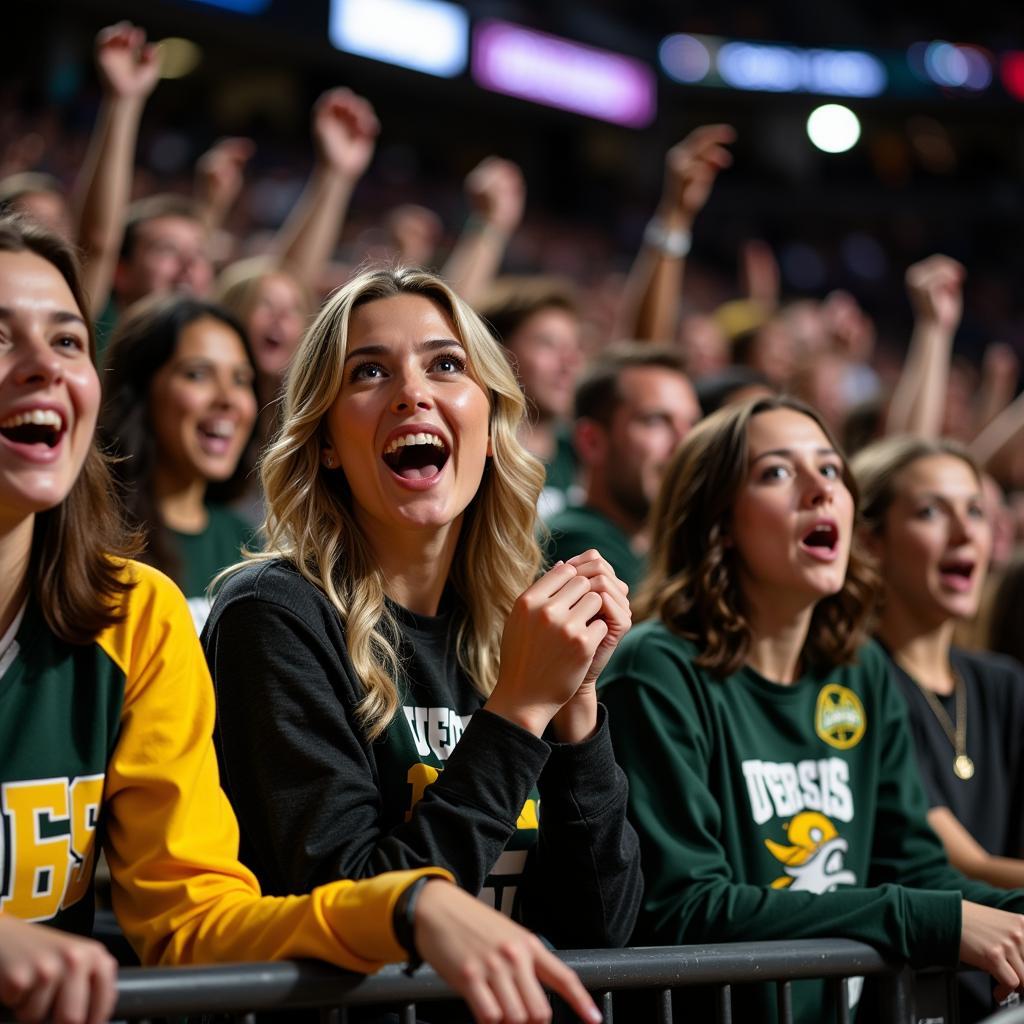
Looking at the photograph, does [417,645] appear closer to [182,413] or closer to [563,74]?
[182,413]

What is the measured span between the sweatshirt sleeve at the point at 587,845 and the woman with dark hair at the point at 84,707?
364 mm

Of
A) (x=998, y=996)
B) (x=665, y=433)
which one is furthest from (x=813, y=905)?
(x=665, y=433)

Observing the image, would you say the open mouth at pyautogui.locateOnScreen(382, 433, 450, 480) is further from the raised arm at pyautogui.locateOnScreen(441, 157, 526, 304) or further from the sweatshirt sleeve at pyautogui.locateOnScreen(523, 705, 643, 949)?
the raised arm at pyautogui.locateOnScreen(441, 157, 526, 304)

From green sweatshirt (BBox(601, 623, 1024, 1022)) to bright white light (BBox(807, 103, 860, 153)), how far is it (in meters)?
18.4

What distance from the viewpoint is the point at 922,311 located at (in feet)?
15.8

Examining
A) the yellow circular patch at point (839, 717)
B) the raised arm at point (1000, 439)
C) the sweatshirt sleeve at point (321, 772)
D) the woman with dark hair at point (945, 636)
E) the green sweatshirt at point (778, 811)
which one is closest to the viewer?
the sweatshirt sleeve at point (321, 772)

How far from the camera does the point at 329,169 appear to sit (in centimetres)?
466

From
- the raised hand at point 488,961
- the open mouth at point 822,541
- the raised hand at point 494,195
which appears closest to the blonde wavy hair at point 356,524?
the raised hand at point 488,961

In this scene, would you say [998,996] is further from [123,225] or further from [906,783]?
[123,225]

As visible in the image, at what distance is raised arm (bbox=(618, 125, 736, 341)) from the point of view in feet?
15.9

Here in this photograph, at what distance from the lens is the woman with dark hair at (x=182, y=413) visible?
3.29 meters

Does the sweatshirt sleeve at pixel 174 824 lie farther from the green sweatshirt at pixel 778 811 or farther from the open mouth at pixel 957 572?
the open mouth at pixel 957 572

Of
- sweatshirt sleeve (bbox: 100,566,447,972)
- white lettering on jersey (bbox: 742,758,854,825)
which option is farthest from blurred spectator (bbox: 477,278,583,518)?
sweatshirt sleeve (bbox: 100,566,447,972)

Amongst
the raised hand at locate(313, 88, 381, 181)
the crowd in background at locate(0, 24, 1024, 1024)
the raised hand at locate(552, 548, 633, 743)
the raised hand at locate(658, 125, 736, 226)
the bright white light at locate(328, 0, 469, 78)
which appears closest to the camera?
the raised hand at locate(552, 548, 633, 743)
